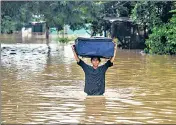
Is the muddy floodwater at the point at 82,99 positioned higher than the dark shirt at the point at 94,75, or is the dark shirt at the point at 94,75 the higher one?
the dark shirt at the point at 94,75

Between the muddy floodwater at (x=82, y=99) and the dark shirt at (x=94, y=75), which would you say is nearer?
the muddy floodwater at (x=82, y=99)

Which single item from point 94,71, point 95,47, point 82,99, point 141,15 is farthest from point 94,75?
point 141,15

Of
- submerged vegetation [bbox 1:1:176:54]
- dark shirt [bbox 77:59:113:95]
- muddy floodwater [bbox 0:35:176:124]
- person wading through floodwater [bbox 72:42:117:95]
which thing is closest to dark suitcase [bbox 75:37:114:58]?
person wading through floodwater [bbox 72:42:117:95]

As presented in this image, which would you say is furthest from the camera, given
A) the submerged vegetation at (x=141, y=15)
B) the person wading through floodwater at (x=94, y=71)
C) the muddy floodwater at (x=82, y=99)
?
the submerged vegetation at (x=141, y=15)

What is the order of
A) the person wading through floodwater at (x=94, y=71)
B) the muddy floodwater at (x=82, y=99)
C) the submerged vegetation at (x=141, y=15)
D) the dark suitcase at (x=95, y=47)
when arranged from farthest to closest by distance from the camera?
the submerged vegetation at (x=141, y=15), the dark suitcase at (x=95, y=47), the person wading through floodwater at (x=94, y=71), the muddy floodwater at (x=82, y=99)

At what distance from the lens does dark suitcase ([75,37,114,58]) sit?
11.7 m

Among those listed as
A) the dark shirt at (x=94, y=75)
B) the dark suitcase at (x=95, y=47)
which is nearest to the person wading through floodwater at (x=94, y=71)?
the dark shirt at (x=94, y=75)

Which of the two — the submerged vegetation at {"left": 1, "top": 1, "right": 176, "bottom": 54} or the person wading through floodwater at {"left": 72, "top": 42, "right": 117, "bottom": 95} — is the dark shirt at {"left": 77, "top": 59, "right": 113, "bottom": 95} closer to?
the person wading through floodwater at {"left": 72, "top": 42, "right": 117, "bottom": 95}

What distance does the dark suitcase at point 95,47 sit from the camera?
11.7 metres

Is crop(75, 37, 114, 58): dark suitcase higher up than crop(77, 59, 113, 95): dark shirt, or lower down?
higher up

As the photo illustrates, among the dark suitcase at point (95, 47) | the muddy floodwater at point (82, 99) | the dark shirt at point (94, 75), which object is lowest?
the muddy floodwater at point (82, 99)

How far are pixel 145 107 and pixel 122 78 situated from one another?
6177 mm

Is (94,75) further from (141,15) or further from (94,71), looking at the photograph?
(141,15)

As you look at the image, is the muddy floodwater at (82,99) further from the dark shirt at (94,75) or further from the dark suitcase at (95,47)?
the dark suitcase at (95,47)
